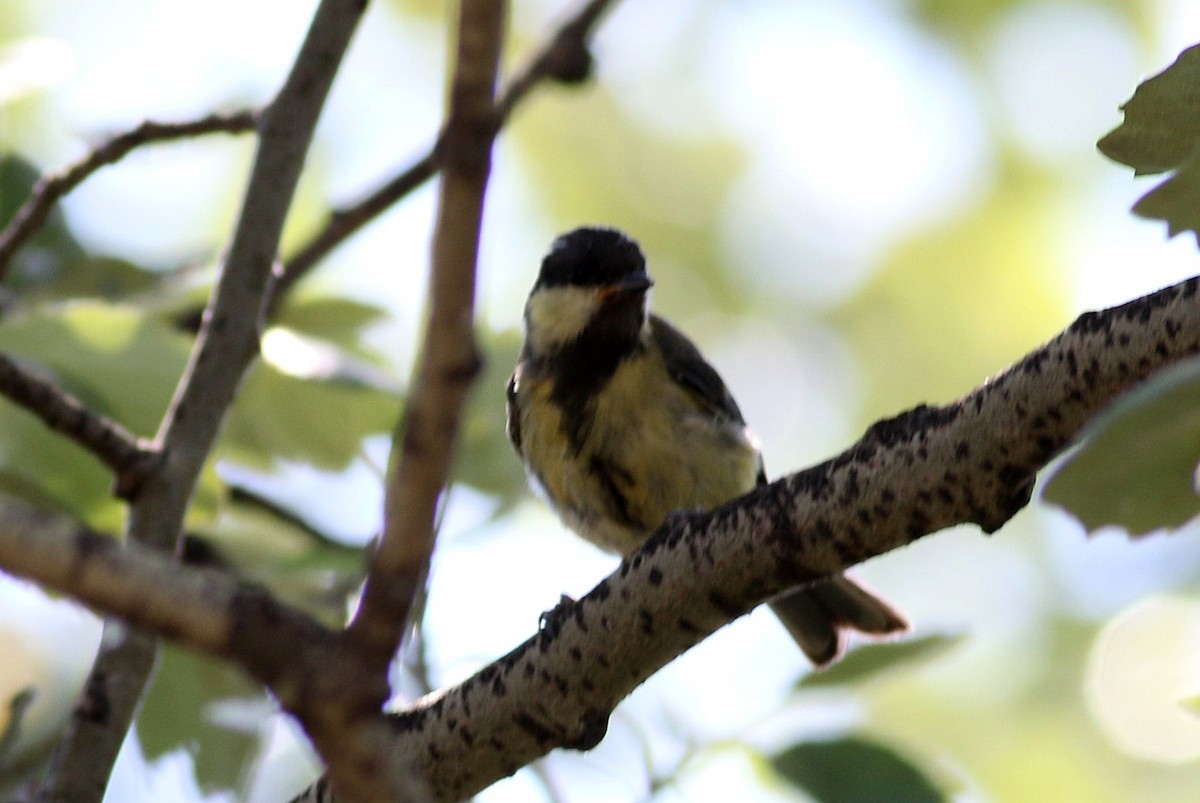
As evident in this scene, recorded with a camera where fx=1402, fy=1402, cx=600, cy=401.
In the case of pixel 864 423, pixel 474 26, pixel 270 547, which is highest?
pixel 474 26

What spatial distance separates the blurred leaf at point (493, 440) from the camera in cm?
343

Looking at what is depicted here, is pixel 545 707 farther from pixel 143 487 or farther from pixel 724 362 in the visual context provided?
pixel 724 362

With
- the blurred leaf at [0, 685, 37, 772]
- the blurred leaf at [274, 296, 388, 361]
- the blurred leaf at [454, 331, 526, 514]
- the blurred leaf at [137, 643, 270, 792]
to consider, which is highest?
the blurred leaf at [274, 296, 388, 361]

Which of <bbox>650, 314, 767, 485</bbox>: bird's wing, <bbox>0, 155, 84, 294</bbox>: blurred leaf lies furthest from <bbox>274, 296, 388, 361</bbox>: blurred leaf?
<bbox>650, 314, 767, 485</bbox>: bird's wing

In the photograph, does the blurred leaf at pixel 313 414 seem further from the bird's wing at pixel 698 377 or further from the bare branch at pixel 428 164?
the bird's wing at pixel 698 377

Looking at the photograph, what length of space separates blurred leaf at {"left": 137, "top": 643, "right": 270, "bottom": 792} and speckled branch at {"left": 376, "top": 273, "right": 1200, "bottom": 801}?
759mm

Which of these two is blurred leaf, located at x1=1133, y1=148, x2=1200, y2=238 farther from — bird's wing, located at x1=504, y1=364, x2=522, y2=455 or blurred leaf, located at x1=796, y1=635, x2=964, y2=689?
bird's wing, located at x1=504, y1=364, x2=522, y2=455

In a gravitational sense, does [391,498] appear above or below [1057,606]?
above

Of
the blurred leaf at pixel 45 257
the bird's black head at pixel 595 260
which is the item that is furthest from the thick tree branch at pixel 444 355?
the bird's black head at pixel 595 260

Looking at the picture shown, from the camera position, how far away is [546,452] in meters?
4.05

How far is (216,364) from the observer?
290 centimetres

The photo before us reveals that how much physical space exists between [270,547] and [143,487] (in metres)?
0.50

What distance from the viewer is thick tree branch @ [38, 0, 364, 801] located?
261cm

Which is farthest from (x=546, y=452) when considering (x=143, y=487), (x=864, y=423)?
(x=864, y=423)
